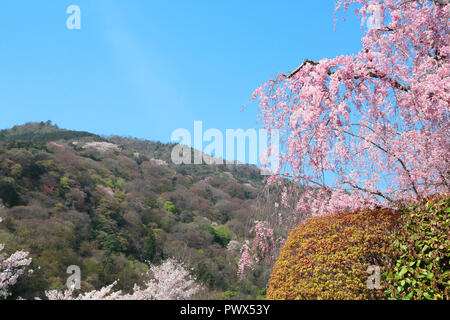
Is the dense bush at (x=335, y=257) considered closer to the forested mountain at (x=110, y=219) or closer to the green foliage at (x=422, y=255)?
the green foliage at (x=422, y=255)

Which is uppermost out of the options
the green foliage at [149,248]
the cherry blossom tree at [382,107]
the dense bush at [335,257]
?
the cherry blossom tree at [382,107]

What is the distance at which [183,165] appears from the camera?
212 ft

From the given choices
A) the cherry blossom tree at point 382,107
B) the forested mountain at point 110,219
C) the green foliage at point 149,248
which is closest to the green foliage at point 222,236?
the forested mountain at point 110,219

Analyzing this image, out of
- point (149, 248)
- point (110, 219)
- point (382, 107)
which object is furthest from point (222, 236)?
point (382, 107)

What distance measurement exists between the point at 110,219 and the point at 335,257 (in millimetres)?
29800

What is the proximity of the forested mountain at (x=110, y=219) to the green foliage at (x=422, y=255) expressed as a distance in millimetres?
13922

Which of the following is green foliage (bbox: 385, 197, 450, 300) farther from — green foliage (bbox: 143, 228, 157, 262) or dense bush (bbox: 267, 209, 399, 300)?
green foliage (bbox: 143, 228, 157, 262)

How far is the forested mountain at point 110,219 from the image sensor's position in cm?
2348

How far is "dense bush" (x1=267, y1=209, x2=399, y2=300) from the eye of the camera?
4316 mm

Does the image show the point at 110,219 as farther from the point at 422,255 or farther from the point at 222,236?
the point at 422,255

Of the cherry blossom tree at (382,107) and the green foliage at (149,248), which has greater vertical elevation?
the cherry blossom tree at (382,107)

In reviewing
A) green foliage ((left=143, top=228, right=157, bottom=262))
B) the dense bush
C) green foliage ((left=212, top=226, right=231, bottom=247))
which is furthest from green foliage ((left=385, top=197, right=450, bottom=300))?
green foliage ((left=212, top=226, right=231, bottom=247))

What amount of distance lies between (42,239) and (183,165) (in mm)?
41752

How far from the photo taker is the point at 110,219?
32000mm
